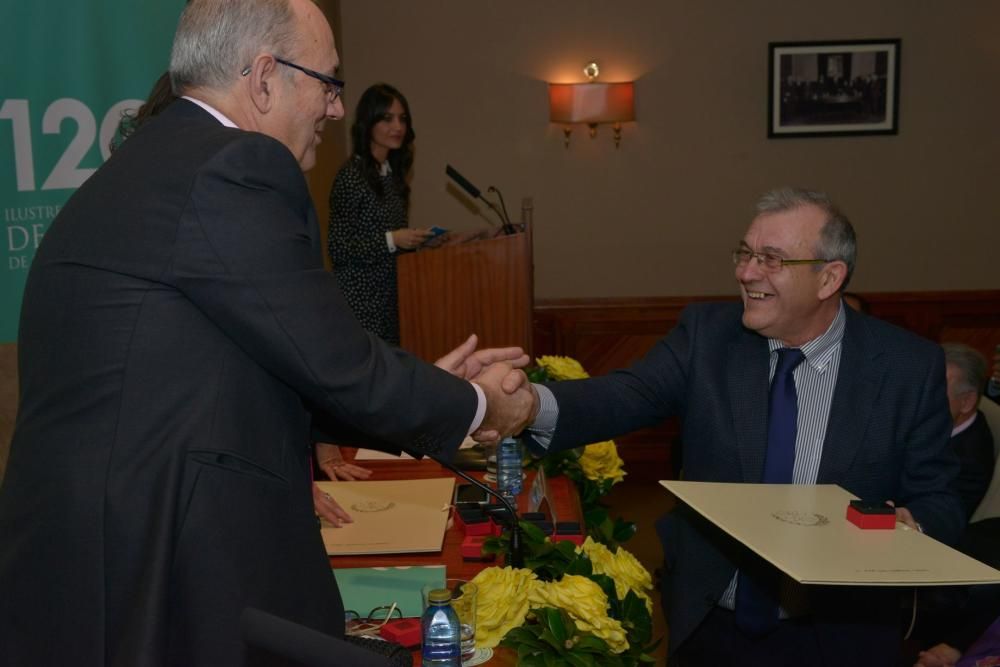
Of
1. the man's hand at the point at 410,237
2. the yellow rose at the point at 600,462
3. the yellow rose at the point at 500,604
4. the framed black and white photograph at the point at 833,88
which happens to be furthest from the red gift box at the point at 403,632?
the framed black and white photograph at the point at 833,88

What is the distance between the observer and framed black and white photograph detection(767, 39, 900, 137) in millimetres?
6973

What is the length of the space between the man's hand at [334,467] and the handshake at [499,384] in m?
0.71

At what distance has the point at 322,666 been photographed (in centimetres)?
105

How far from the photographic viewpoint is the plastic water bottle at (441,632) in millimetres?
1633

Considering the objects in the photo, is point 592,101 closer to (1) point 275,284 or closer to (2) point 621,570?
(2) point 621,570

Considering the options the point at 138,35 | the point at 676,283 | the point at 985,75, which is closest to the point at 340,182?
the point at 138,35

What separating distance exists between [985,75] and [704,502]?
6246 mm

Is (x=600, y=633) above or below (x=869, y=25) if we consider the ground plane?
below

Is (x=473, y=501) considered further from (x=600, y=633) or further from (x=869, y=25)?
(x=869, y=25)

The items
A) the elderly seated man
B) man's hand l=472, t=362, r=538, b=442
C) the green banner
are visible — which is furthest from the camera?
the elderly seated man

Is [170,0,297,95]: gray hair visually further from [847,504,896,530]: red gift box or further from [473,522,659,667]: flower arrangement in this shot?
[847,504,896,530]: red gift box

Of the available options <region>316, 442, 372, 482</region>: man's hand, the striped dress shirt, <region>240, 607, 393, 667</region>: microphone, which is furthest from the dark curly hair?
<region>240, 607, 393, 667</region>: microphone

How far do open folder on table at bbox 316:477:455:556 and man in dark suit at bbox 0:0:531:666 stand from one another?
0.72 metres

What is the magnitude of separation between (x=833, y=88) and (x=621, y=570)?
5.89m
